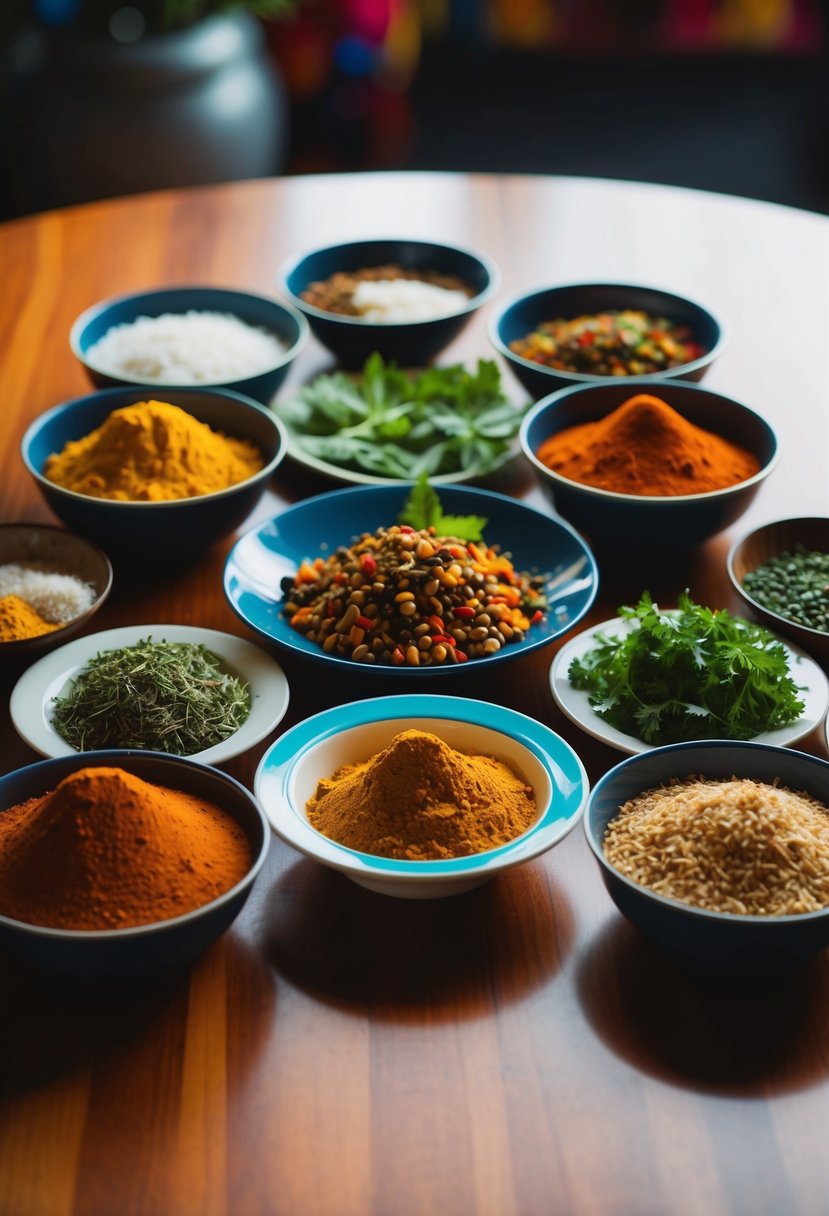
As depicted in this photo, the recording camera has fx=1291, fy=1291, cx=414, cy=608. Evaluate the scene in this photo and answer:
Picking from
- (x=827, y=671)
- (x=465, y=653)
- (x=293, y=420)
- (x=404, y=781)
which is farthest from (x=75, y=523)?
(x=827, y=671)

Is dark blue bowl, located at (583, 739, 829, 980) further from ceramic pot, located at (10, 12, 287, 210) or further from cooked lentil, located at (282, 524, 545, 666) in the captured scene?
ceramic pot, located at (10, 12, 287, 210)

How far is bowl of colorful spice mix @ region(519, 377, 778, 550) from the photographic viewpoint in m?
1.99

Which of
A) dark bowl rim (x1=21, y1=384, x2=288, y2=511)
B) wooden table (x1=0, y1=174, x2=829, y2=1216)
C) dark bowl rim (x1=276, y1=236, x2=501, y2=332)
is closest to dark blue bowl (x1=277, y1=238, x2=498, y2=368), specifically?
dark bowl rim (x1=276, y1=236, x2=501, y2=332)

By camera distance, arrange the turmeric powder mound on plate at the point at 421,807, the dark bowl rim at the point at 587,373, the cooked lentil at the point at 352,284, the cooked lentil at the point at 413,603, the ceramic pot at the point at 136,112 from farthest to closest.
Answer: the ceramic pot at the point at 136,112, the cooked lentil at the point at 352,284, the dark bowl rim at the point at 587,373, the cooked lentil at the point at 413,603, the turmeric powder mound on plate at the point at 421,807

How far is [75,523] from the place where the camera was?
6.64 ft

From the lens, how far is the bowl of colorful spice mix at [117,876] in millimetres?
1248

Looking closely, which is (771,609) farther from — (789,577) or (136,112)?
(136,112)

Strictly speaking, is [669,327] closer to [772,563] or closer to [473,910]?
[772,563]

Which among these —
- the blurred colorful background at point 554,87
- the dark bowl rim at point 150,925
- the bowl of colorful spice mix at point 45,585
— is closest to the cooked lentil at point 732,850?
the dark bowl rim at point 150,925

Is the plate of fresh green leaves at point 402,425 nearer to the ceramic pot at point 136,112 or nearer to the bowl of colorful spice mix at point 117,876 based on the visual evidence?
the bowl of colorful spice mix at point 117,876

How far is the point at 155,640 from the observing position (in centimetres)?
180

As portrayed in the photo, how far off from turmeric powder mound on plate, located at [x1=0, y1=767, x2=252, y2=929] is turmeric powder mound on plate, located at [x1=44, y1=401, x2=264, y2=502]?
0.75m

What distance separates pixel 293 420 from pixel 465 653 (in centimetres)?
79

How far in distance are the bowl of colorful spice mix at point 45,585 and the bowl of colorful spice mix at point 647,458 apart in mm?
721
